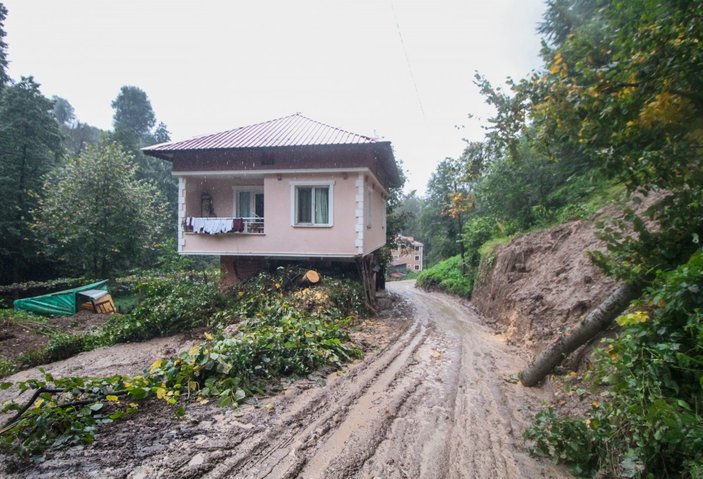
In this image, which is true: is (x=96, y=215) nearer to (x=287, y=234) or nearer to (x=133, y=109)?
(x=287, y=234)

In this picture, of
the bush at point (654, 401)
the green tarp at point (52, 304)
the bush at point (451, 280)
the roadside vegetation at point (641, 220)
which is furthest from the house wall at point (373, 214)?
the green tarp at point (52, 304)

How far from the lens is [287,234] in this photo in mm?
11227

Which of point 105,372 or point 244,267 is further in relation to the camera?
point 244,267

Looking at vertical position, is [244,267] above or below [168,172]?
below

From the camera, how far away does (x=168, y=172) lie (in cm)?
3494

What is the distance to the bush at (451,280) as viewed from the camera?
63.5ft

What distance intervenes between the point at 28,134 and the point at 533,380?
30.1 m

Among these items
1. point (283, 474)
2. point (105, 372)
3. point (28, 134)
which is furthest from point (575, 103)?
point (28, 134)

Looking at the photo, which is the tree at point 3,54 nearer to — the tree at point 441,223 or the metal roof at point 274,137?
the metal roof at point 274,137

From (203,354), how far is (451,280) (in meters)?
19.4

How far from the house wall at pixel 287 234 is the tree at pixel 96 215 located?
37.6 ft

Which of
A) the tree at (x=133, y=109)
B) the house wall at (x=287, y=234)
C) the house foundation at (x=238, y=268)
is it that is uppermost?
the tree at (x=133, y=109)

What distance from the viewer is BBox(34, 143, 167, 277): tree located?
18891 mm

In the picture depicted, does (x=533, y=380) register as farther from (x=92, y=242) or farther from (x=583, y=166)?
(x=92, y=242)
